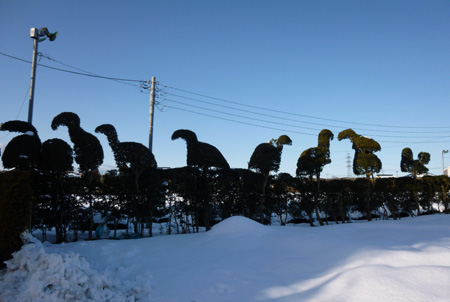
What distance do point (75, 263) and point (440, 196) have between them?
58.5 feet

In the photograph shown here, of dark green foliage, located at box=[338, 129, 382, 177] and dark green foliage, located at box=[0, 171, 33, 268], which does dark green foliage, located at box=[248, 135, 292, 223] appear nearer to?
dark green foliage, located at box=[338, 129, 382, 177]

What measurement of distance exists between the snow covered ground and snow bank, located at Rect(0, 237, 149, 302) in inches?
0.5

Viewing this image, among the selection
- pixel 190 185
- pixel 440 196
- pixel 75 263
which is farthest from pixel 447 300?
pixel 440 196

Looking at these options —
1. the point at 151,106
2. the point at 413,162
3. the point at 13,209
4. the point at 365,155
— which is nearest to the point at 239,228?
the point at 13,209

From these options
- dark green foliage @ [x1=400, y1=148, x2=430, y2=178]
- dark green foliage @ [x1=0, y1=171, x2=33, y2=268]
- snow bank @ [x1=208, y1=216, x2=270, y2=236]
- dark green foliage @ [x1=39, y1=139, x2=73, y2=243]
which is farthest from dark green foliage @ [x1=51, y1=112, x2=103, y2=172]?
dark green foliage @ [x1=400, y1=148, x2=430, y2=178]

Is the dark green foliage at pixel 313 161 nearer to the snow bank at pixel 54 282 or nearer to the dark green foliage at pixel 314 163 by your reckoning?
the dark green foliage at pixel 314 163

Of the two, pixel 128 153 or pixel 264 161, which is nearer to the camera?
pixel 128 153

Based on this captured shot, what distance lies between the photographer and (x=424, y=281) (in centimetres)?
355

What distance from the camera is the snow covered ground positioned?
353cm

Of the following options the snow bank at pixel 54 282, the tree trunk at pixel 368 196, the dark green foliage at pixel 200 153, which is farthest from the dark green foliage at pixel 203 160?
the tree trunk at pixel 368 196

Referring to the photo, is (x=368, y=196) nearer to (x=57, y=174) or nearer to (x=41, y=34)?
(x=57, y=174)

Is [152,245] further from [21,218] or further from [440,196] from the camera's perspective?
[440,196]

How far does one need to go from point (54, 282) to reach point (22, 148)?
16.0ft

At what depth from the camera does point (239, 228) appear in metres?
7.36
